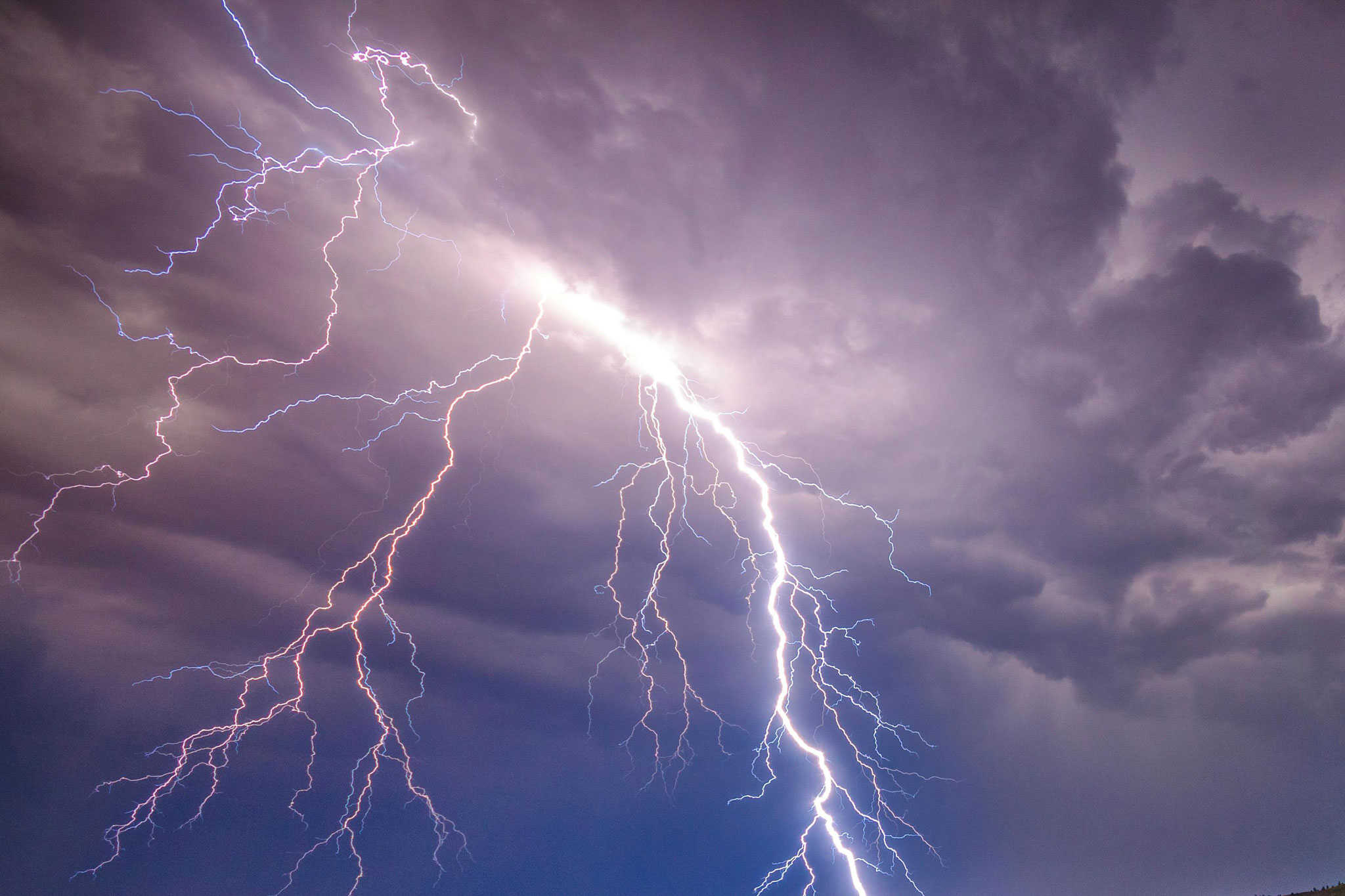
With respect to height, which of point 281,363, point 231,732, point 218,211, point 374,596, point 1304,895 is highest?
point 218,211

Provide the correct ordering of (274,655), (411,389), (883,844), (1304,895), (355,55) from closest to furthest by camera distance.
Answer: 1. (1304,895)
2. (355,55)
3. (274,655)
4. (411,389)
5. (883,844)

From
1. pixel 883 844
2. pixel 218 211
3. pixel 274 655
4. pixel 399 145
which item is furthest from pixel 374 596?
pixel 883 844

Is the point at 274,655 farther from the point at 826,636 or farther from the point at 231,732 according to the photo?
the point at 826,636

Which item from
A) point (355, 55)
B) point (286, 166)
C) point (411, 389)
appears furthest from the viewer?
point (411, 389)

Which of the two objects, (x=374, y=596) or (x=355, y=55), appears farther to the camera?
(x=374, y=596)

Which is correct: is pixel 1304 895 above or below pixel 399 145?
below

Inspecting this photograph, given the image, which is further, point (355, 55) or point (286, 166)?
point (286, 166)

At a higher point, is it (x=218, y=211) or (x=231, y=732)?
(x=218, y=211)

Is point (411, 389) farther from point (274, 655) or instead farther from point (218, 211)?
point (274, 655)

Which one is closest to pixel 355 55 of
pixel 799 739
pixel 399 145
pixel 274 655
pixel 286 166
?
pixel 399 145
